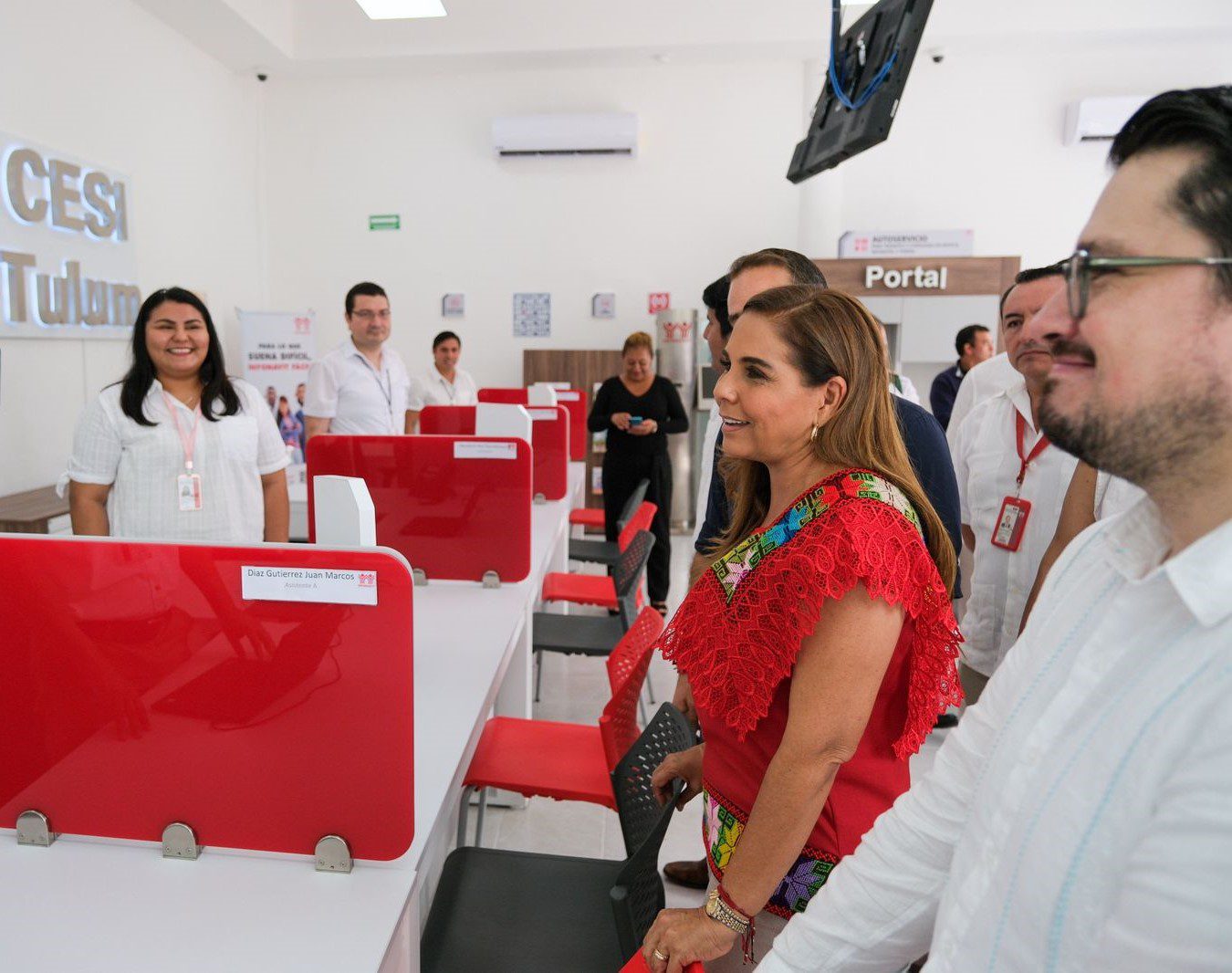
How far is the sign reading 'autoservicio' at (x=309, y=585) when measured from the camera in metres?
1.09

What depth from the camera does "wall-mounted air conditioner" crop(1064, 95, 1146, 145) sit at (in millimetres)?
6203

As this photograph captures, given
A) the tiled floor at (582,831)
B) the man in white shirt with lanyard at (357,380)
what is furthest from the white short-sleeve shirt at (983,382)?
the man in white shirt with lanyard at (357,380)

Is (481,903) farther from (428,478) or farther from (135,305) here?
(135,305)

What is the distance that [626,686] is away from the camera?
1793 millimetres

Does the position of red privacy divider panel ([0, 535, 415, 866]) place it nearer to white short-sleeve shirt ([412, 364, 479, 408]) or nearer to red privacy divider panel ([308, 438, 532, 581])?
red privacy divider panel ([308, 438, 532, 581])

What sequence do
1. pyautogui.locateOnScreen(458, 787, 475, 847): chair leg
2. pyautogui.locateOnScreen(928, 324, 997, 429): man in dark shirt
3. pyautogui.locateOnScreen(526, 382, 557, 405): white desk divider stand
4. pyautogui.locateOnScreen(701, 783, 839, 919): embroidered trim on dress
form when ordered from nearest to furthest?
pyautogui.locateOnScreen(701, 783, 839, 919): embroidered trim on dress → pyautogui.locateOnScreen(458, 787, 475, 847): chair leg → pyautogui.locateOnScreen(526, 382, 557, 405): white desk divider stand → pyautogui.locateOnScreen(928, 324, 997, 429): man in dark shirt

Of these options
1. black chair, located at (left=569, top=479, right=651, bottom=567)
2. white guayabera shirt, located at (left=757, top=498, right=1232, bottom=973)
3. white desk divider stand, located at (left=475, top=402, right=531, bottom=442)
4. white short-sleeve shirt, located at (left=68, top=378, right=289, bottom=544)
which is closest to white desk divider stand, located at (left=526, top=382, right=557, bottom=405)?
black chair, located at (left=569, top=479, right=651, bottom=567)

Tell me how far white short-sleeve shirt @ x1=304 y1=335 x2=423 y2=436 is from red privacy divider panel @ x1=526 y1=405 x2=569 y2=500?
724 mm

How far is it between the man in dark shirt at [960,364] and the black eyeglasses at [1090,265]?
466cm

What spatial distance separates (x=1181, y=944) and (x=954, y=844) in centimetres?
29

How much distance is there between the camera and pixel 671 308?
262 inches

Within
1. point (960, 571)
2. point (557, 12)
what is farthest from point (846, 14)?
point (960, 571)

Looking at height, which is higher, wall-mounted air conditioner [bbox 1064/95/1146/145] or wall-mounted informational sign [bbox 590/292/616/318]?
wall-mounted air conditioner [bbox 1064/95/1146/145]

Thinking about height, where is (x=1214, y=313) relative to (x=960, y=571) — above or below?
above
